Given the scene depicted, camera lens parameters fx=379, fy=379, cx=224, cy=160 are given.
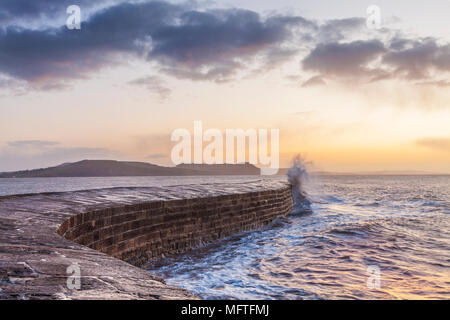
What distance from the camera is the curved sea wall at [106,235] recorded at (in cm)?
242

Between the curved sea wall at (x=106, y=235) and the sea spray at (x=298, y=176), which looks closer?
the curved sea wall at (x=106, y=235)

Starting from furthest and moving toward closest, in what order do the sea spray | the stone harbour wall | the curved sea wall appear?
1. the sea spray
2. the stone harbour wall
3. the curved sea wall

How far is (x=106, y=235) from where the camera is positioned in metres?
6.04

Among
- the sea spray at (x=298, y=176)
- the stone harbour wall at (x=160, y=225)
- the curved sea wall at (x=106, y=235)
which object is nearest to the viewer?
the curved sea wall at (x=106, y=235)

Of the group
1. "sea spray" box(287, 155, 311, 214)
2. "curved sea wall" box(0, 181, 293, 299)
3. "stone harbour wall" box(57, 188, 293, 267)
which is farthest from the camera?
"sea spray" box(287, 155, 311, 214)

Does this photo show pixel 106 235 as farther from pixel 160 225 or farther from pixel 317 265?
pixel 317 265

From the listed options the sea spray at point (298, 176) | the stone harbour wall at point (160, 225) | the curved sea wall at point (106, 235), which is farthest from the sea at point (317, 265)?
the sea spray at point (298, 176)

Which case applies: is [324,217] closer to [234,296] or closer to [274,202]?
[274,202]

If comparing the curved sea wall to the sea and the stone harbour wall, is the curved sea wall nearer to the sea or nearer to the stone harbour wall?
the stone harbour wall

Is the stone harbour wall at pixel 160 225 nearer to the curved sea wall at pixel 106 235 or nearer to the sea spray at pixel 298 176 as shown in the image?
the curved sea wall at pixel 106 235

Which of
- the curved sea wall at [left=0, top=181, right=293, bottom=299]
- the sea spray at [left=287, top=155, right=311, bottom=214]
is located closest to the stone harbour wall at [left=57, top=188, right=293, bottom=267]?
the curved sea wall at [left=0, top=181, right=293, bottom=299]

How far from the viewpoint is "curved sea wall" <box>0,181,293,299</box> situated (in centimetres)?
242

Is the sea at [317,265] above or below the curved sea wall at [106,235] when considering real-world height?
below
